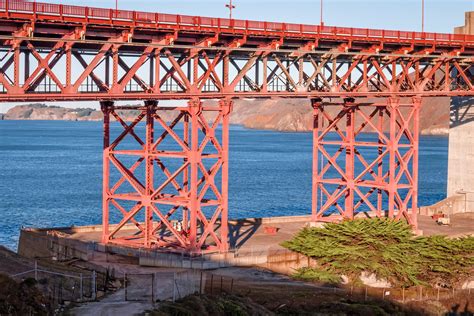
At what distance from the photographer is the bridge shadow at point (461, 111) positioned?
63781 mm

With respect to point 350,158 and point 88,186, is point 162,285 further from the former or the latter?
point 88,186

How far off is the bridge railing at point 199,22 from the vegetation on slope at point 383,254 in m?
10.5

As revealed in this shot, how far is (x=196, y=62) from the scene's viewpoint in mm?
41812

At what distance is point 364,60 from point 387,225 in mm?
10010

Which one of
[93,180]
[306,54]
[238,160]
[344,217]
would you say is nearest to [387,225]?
[344,217]

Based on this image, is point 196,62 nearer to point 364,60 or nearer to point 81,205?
point 364,60

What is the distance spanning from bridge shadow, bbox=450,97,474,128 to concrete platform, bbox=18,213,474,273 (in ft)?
63.8

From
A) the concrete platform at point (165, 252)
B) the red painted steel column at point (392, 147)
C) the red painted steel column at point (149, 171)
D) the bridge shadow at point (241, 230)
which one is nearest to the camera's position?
the concrete platform at point (165, 252)

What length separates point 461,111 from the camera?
212ft

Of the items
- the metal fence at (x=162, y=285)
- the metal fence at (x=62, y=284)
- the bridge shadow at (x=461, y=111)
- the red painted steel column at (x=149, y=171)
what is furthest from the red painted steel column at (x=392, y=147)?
the metal fence at (x=62, y=284)

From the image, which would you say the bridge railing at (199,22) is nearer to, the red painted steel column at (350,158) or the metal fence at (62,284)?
the red painted steel column at (350,158)

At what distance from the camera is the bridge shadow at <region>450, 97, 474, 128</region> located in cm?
6378

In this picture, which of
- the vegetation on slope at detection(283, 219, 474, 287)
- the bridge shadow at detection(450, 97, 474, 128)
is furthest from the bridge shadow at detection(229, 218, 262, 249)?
the bridge shadow at detection(450, 97, 474, 128)

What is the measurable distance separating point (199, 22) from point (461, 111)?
96.2 ft
